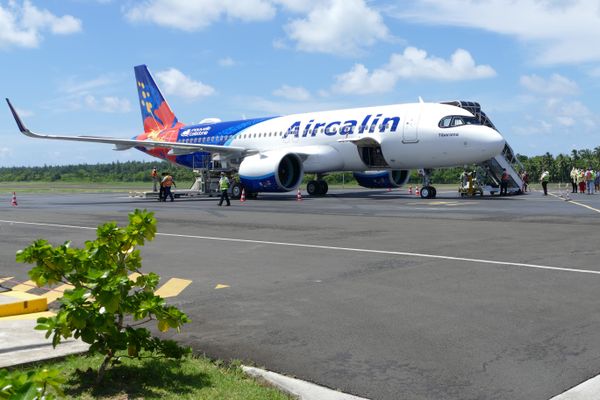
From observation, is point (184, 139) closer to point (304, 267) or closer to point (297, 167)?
point (297, 167)

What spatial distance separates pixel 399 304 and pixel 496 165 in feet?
84.0

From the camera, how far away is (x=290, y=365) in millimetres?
4953

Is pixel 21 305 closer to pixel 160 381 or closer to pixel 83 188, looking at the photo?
pixel 160 381

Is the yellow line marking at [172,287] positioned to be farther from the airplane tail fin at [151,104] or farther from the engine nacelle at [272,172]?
the airplane tail fin at [151,104]

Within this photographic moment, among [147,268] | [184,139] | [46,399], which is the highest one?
[184,139]

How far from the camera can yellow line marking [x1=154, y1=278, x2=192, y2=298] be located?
7.90 m

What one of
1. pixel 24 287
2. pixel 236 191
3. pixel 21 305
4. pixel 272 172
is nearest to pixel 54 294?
pixel 24 287

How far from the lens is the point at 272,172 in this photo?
29.5m

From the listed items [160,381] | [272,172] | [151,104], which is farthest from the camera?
[151,104]

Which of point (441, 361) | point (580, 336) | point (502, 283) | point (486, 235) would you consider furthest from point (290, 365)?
point (486, 235)

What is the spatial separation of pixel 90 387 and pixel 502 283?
5622 mm

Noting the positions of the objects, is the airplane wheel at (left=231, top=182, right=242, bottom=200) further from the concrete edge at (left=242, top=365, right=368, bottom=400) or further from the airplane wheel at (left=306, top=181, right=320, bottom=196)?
the concrete edge at (left=242, top=365, right=368, bottom=400)

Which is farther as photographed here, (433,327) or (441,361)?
(433,327)

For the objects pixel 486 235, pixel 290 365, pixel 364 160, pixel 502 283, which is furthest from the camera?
pixel 364 160
